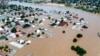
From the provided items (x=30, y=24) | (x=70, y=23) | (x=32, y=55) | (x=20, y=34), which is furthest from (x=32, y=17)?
(x=32, y=55)

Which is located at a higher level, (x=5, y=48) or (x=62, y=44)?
(x=5, y=48)

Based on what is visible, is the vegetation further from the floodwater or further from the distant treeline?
the distant treeline

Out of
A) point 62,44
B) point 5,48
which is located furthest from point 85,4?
point 5,48

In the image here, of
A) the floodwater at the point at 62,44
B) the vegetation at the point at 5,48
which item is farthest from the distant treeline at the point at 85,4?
the vegetation at the point at 5,48

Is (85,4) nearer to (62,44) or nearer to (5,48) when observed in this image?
(62,44)

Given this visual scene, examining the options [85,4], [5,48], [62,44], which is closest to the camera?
[5,48]

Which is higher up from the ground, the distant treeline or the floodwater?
the distant treeline

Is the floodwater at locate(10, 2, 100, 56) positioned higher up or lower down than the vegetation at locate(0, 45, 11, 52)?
lower down

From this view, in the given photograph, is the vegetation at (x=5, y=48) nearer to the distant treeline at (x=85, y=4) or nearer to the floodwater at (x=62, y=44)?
the floodwater at (x=62, y=44)

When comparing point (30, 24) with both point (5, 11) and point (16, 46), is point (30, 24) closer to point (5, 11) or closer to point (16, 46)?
point (16, 46)

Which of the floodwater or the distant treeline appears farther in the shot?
the distant treeline

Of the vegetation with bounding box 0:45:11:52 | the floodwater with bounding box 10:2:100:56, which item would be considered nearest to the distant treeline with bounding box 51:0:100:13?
the floodwater with bounding box 10:2:100:56
